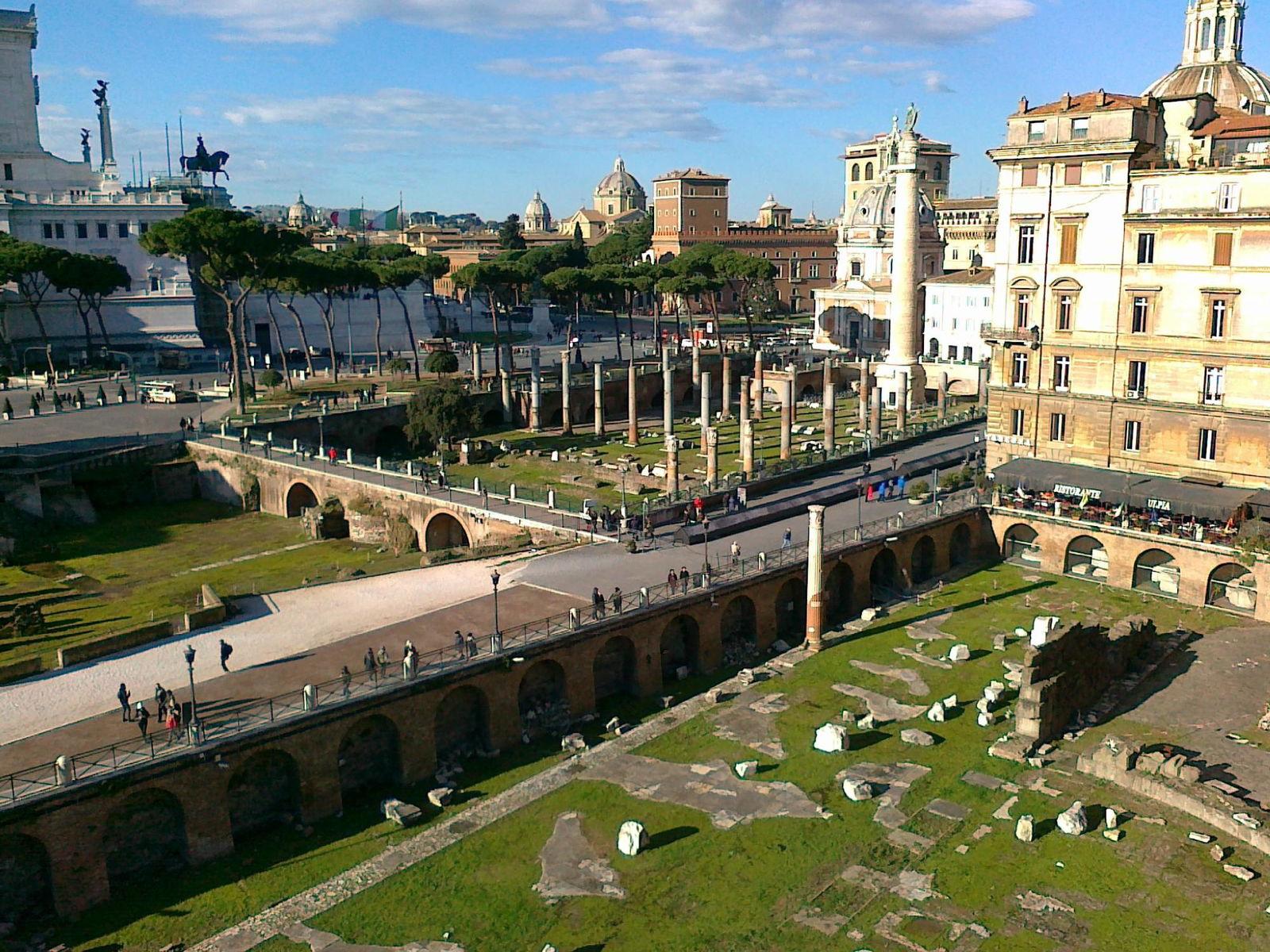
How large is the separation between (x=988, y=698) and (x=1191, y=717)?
607cm

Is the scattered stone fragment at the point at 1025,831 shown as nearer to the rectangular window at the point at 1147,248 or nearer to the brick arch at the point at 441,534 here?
the rectangular window at the point at 1147,248

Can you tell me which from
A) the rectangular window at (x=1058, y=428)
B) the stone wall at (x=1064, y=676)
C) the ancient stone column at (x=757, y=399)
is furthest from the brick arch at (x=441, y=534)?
the ancient stone column at (x=757, y=399)

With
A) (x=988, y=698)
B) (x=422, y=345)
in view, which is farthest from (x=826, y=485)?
(x=422, y=345)

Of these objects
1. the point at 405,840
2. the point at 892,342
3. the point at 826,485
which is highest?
the point at 892,342

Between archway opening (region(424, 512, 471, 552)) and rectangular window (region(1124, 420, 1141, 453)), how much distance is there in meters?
29.7

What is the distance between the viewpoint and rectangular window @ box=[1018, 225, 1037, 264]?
4969cm

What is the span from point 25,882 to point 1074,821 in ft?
81.5

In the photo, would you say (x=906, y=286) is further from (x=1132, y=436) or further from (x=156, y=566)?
(x=156, y=566)

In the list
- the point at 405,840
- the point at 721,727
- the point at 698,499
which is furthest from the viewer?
the point at 698,499

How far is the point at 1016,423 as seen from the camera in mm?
51750

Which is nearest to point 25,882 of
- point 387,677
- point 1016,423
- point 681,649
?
point 387,677

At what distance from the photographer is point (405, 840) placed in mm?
27938

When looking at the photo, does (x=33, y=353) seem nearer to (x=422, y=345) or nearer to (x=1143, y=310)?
(x=422, y=345)

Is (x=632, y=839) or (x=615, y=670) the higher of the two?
(x=615, y=670)
